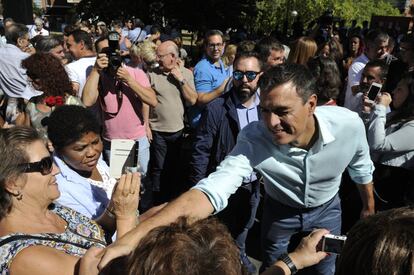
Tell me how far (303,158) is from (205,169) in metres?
1.15

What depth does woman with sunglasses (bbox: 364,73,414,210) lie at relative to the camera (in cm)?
296

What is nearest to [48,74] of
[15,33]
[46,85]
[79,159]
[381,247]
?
[46,85]

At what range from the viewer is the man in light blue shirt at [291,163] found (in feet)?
7.00

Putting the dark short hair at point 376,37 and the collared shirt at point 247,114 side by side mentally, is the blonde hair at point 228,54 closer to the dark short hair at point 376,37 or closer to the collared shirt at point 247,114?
the dark short hair at point 376,37

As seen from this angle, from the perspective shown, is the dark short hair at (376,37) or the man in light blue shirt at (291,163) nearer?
the man in light blue shirt at (291,163)

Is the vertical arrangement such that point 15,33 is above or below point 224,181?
below

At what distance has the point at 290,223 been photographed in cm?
258

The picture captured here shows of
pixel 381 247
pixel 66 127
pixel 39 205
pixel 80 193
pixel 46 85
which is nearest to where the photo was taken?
pixel 381 247

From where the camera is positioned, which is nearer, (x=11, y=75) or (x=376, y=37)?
(x=11, y=75)

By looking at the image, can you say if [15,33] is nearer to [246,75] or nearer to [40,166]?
[246,75]

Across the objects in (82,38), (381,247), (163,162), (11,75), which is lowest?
(163,162)

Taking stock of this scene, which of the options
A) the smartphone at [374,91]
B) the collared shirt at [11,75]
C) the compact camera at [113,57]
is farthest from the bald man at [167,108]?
the collared shirt at [11,75]

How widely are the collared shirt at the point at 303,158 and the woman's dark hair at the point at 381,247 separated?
1.04 m

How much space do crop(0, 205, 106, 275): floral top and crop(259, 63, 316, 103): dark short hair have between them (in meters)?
1.15
